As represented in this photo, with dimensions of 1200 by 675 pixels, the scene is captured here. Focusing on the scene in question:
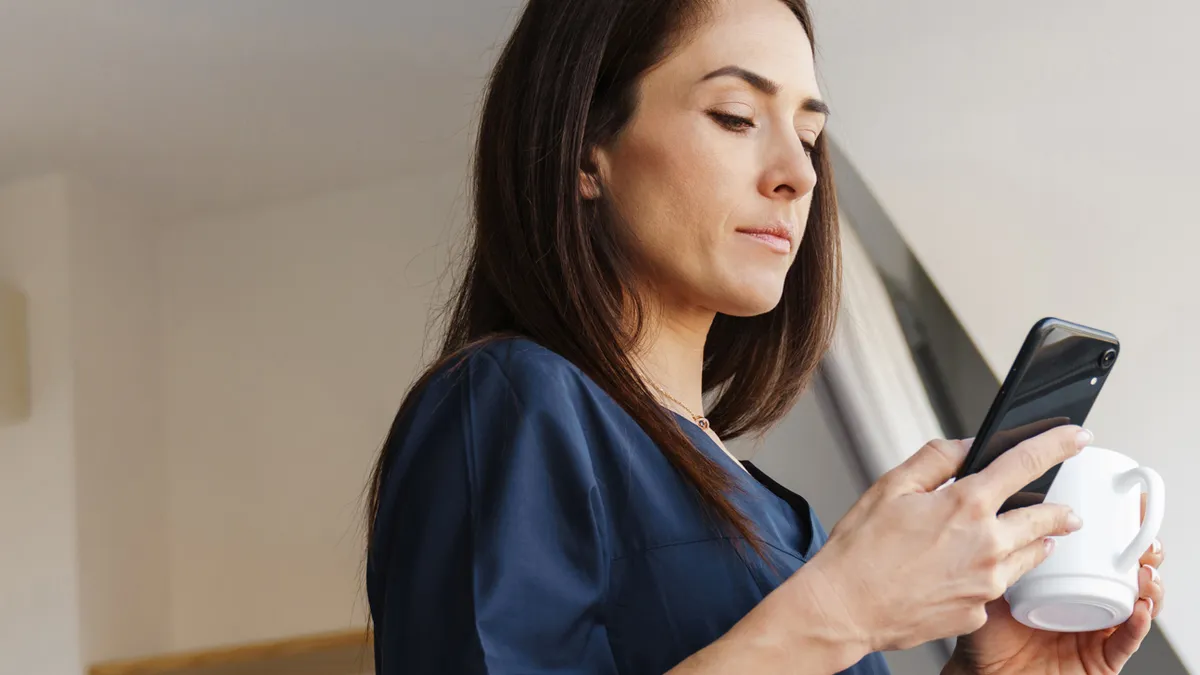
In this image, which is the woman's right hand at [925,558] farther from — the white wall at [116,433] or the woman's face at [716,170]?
the white wall at [116,433]

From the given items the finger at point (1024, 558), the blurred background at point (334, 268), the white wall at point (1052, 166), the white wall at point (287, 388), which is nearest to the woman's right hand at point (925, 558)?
the finger at point (1024, 558)

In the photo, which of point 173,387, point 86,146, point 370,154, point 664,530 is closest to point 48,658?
point 173,387

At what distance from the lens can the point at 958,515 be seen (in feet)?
1.86

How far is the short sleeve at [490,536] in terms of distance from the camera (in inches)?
22.2

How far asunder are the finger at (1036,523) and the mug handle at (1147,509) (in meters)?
0.09

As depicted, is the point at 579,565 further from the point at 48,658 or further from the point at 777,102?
the point at 48,658

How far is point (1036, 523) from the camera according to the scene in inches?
23.0

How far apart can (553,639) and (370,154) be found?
2280 mm

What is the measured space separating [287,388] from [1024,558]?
2.38 meters

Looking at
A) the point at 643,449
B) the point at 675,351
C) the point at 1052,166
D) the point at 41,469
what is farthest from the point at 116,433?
the point at 643,449

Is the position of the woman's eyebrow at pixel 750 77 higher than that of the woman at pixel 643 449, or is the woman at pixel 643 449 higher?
the woman's eyebrow at pixel 750 77

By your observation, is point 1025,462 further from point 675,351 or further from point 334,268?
point 334,268

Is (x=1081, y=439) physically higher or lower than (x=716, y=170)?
lower

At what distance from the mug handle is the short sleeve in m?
0.29
